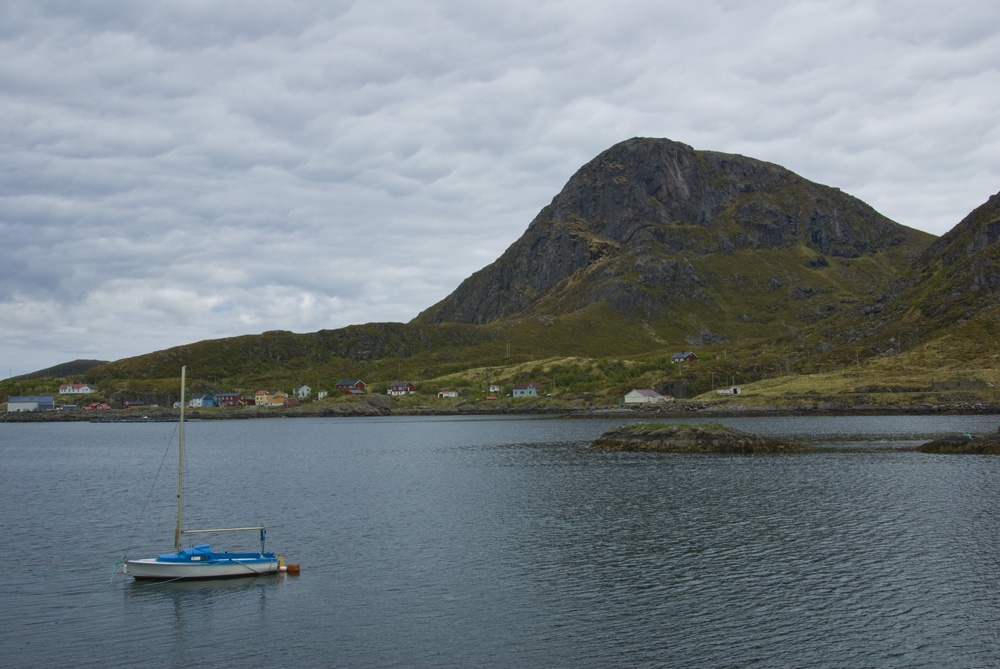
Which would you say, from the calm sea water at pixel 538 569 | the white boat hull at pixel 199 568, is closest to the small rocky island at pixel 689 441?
the calm sea water at pixel 538 569

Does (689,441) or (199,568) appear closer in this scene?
(199,568)

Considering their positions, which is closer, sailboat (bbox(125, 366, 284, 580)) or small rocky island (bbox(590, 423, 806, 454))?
sailboat (bbox(125, 366, 284, 580))

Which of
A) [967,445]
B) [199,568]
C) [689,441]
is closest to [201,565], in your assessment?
[199,568]

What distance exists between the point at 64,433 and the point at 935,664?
17972 cm

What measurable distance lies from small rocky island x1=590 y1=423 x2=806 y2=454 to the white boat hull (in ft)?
210

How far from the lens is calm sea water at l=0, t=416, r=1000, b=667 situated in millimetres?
26172

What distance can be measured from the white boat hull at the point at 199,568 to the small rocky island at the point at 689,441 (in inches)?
2523

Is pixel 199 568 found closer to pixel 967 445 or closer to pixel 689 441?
pixel 689 441

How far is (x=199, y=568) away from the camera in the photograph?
3547 cm

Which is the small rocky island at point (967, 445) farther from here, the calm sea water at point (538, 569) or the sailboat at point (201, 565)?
the sailboat at point (201, 565)

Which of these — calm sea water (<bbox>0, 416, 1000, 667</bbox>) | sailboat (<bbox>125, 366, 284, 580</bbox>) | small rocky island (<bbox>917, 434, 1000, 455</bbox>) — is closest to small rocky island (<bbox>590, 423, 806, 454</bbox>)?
calm sea water (<bbox>0, 416, 1000, 667</bbox>)

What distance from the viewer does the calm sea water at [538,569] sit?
2617 cm

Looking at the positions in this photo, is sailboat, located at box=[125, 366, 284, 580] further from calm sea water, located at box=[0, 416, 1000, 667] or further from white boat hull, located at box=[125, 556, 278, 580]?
calm sea water, located at box=[0, 416, 1000, 667]

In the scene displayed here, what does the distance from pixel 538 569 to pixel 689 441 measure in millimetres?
59050
